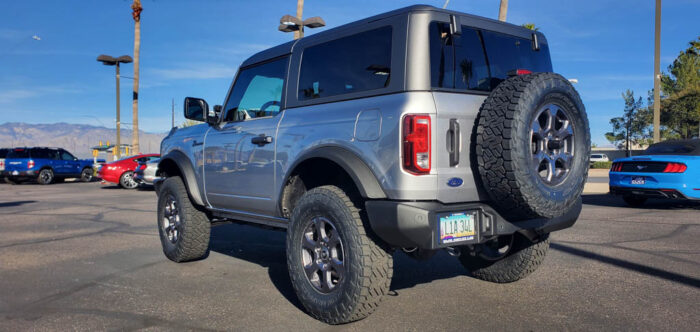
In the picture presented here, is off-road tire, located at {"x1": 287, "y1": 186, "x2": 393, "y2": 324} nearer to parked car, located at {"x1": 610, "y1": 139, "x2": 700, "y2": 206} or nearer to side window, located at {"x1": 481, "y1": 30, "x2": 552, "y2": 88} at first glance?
side window, located at {"x1": 481, "y1": 30, "x2": 552, "y2": 88}

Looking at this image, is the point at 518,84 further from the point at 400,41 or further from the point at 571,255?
the point at 571,255

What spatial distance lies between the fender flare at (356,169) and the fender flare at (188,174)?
2.23 meters

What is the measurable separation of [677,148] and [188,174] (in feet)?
30.4

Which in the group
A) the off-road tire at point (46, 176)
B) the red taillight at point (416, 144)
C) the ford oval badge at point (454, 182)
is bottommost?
the off-road tire at point (46, 176)

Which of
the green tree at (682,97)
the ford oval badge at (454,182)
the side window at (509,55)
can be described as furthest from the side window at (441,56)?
the green tree at (682,97)

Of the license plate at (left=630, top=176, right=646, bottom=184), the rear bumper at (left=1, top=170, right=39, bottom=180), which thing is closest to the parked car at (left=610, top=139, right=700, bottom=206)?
the license plate at (left=630, top=176, right=646, bottom=184)

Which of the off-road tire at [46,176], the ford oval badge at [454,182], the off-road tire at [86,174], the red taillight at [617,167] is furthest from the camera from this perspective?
the off-road tire at [86,174]

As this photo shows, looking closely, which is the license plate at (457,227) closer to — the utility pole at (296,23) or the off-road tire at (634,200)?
the off-road tire at (634,200)

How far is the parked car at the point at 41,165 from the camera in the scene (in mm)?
23859

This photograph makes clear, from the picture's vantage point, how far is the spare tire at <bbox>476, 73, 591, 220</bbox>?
10.4ft

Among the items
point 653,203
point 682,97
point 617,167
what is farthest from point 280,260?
point 682,97

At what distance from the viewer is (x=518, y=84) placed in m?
3.29

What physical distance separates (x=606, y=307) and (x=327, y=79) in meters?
2.69

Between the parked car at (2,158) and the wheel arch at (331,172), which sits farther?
the parked car at (2,158)
